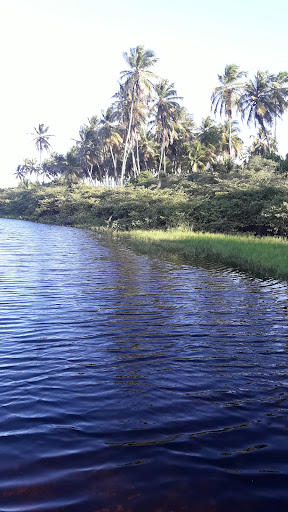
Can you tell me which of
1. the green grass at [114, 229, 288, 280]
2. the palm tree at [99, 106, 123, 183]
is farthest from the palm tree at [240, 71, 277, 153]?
the green grass at [114, 229, 288, 280]

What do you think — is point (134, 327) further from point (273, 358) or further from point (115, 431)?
point (115, 431)


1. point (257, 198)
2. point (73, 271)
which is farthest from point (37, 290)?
point (257, 198)

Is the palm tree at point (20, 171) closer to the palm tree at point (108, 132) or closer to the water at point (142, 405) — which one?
the palm tree at point (108, 132)

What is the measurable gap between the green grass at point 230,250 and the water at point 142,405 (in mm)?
5033

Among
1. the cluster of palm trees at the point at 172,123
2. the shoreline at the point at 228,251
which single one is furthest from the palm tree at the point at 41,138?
the shoreline at the point at 228,251

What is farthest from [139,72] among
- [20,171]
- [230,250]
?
[20,171]

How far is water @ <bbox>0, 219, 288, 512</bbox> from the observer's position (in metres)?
2.88

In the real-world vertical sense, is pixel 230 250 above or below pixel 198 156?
below

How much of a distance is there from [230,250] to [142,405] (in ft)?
44.4

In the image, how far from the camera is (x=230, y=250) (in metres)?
17.0

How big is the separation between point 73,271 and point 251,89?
169ft

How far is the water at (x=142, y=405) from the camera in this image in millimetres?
2885

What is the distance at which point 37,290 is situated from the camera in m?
9.88

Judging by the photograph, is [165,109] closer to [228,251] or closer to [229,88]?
[229,88]
